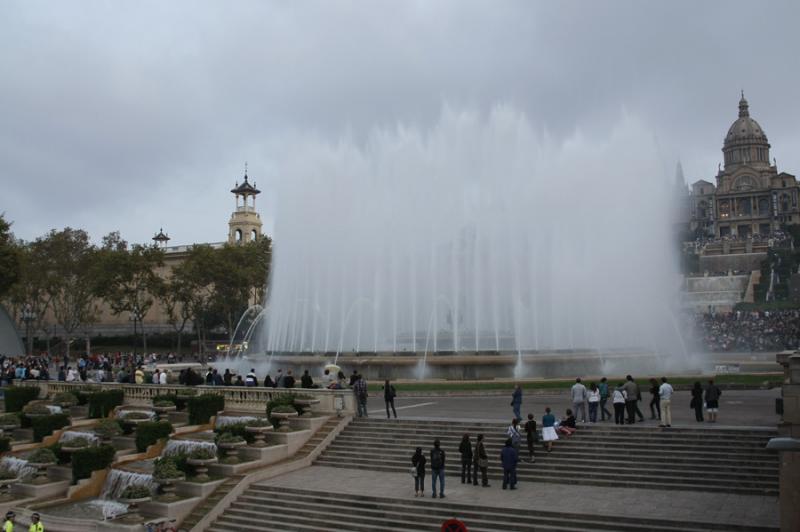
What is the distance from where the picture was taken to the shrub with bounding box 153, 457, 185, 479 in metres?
18.1

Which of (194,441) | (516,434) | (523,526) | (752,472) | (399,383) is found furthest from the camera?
(399,383)

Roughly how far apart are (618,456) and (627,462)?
328 mm

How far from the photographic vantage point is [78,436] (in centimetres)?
2217

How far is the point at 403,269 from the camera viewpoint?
37844 millimetres

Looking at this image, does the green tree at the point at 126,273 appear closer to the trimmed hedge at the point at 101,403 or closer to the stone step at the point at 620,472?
the trimmed hedge at the point at 101,403

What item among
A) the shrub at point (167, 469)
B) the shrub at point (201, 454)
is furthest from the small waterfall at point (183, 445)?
the shrub at point (167, 469)

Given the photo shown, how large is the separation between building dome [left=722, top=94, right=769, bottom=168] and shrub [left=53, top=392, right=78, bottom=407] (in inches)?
7349

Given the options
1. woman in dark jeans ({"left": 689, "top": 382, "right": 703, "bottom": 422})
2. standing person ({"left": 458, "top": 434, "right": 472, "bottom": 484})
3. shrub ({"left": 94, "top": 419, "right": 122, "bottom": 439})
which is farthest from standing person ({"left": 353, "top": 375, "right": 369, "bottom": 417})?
woman in dark jeans ({"left": 689, "top": 382, "right": 703, "bottom": 422})

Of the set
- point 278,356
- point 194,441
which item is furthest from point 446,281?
point 194,441

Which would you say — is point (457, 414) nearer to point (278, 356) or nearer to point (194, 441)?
point (194, 441)

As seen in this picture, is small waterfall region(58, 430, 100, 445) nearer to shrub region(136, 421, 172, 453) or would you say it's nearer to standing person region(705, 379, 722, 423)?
shrub region(136, 421, 172, 453)

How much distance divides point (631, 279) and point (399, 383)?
16.7 m

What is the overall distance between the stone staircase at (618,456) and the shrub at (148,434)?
5278 millimetres

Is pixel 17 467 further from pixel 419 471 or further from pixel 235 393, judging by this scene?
pixel 419 471
